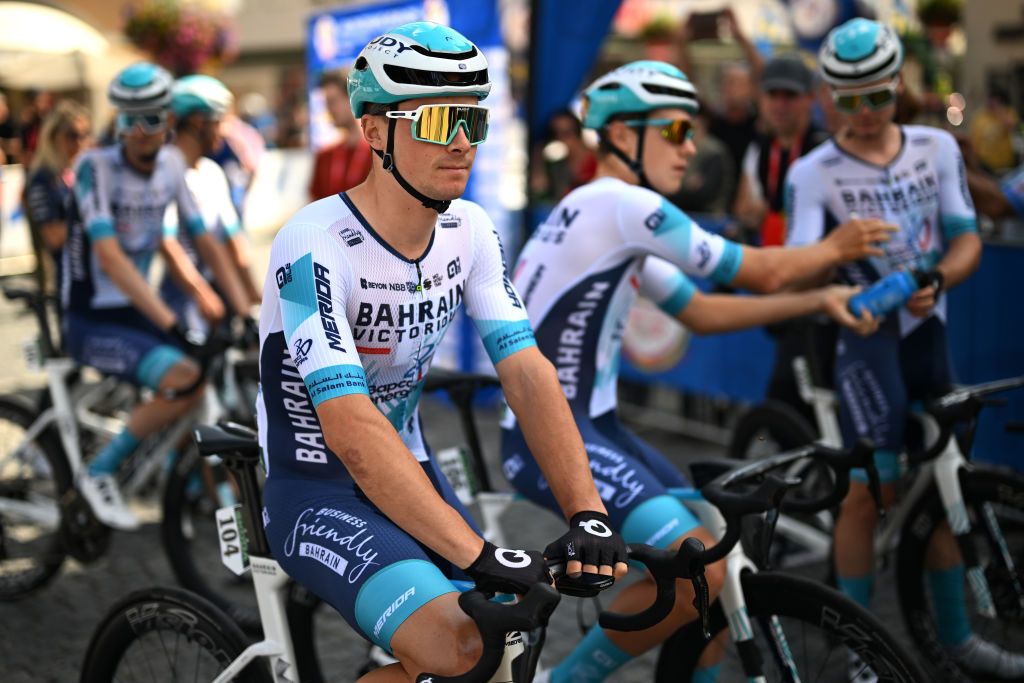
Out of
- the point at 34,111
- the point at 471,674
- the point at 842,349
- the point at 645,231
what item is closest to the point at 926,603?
the point at 842,349

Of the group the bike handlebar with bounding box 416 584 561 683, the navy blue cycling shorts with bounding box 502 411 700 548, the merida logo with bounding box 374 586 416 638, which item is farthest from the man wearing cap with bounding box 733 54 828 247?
the bike handlebar with bounding box 416 584 561 683

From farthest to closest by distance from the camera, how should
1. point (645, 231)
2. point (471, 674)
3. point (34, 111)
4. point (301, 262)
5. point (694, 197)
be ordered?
point (34, 111), point (694, 197), point (645, 231), point (301, 262), point (471, 674)

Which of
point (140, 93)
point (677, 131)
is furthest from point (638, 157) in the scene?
point (140, 93)

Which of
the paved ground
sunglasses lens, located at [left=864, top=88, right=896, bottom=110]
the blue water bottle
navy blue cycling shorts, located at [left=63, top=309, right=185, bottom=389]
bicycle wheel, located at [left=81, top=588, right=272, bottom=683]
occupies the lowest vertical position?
the paved ground

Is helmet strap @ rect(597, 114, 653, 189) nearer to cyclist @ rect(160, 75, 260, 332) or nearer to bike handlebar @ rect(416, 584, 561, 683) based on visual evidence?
bike handlebar @ rect(416, 584, 561, 683)

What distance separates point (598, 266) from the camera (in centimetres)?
390

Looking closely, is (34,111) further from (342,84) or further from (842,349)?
(842,349)

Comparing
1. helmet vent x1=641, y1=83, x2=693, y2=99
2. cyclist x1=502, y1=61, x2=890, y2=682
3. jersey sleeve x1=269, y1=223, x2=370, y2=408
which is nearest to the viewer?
jersey sleeve x1=269, y1=223, x2=370, y2=408

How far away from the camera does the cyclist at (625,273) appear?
3.71 metres

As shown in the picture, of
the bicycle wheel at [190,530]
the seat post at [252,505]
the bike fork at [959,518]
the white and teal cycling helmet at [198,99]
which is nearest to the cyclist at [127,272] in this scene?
the bicycle wheel at [190,530]

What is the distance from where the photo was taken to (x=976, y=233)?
4738mm

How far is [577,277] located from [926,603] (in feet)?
6.39

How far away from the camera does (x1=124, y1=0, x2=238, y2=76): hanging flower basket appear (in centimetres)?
1648

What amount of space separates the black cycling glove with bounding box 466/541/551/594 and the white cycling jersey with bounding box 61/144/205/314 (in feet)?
13.4
